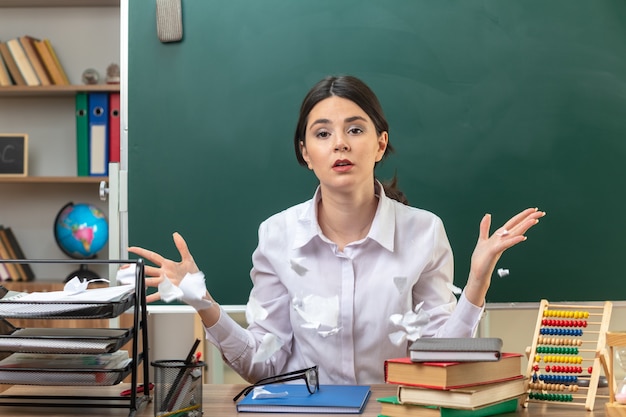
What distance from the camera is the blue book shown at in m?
1.50

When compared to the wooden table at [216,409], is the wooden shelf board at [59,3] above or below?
above

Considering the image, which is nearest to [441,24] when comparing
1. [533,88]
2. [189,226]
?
[533,88]

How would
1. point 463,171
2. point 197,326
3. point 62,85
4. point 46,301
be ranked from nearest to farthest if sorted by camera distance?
point 46,301 → point 197,326 → point 463,171 → point 62,85

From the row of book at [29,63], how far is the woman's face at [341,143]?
2399 mm

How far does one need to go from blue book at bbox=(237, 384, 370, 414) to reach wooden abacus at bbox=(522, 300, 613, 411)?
0.34m

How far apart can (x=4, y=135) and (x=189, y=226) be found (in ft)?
5.40

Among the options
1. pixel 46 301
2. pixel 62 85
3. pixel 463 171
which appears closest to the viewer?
pixel 46 301

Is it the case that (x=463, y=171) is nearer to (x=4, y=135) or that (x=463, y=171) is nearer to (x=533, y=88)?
(x=533, y=88)

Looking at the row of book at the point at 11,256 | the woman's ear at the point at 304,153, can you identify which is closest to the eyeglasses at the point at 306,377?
the woman's ear at the point at 304,153

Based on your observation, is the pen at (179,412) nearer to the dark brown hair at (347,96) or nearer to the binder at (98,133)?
the dark brown hair at (347,96)

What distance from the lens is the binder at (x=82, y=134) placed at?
158 inches

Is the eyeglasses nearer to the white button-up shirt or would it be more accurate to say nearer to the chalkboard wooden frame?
the white button-up shirt

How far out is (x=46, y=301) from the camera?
1.49 meters

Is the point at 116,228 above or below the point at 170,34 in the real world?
below
